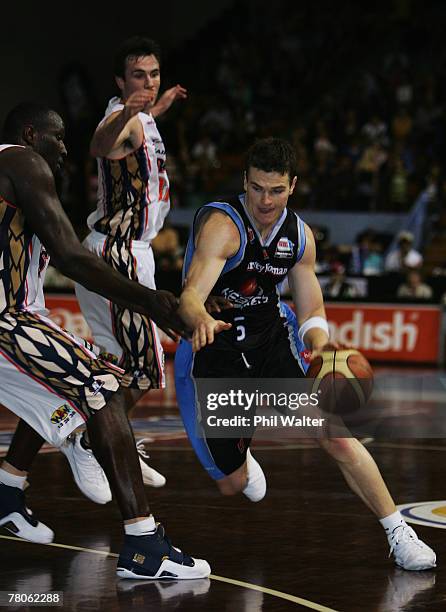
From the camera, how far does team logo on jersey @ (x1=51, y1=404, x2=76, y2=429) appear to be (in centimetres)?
491

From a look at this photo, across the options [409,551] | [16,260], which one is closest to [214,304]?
[16,260]

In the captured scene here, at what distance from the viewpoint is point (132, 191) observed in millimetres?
6559

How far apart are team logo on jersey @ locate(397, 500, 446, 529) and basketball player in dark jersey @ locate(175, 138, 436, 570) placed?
80 centimetres

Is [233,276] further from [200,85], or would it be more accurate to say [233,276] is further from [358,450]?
[200,85]

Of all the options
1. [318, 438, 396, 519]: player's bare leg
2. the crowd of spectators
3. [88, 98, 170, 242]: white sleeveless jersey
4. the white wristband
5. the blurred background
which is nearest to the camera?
[318, 438, 396, 519]: player's bare leg

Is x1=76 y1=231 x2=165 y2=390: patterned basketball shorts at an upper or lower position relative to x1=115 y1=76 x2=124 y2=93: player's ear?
lower

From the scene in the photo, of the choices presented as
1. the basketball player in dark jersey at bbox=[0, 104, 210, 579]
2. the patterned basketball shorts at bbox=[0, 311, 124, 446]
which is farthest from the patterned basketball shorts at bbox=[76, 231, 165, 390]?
the patterned basketball shorts at bbox=[0, 311, 124, 446]

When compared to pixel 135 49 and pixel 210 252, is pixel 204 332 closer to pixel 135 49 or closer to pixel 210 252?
pixel 210 252

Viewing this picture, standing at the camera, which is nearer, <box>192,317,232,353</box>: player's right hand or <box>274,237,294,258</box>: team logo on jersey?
<box>192,317,232,353</box>: player's right hand

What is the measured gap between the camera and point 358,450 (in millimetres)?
5348

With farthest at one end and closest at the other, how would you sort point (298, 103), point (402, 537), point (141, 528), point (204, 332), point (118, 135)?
point (298, 103)
point (118, 135)
point (402, 537)
point (141, 528)
point (204, 332)

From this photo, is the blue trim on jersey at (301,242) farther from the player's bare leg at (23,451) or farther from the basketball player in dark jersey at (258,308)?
the player's bare leg at (23,451)

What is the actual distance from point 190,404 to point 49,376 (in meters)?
1.21

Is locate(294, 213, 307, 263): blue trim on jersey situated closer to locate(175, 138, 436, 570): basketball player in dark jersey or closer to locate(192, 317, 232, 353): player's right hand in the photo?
locate(175, 138, 436, 570): basketball player in dark jersey
